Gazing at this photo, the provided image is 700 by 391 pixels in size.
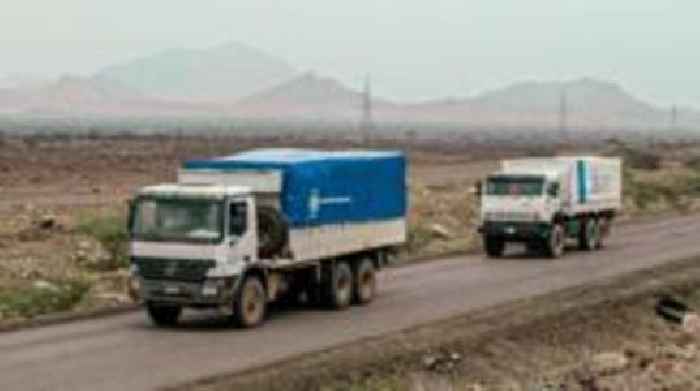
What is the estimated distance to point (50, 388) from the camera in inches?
819

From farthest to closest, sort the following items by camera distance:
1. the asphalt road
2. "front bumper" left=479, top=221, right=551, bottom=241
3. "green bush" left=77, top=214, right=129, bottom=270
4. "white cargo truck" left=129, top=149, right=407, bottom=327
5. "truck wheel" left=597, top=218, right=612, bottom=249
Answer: "truck wheel" left=597, top=218, right=612, bottom=249
"front bumper" left=479, top=221, right=551, bottom=241
"green bush" left=77, top=214, right=129, bottom=270
"white cargo truck" left=129, top=149, right=407, bottom=327
the asphalt road

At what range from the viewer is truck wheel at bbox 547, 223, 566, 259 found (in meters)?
45.8

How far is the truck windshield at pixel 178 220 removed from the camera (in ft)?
88.2

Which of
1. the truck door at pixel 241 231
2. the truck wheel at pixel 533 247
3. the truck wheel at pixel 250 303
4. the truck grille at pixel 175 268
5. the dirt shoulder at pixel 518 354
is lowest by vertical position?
the truck wheel at pixel 533 247

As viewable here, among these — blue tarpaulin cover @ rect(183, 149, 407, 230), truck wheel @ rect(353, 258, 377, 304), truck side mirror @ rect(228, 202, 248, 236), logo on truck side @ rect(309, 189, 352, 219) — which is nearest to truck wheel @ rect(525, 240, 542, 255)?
blue tarpaulin cover @ rect(183, 149, 407, 230)

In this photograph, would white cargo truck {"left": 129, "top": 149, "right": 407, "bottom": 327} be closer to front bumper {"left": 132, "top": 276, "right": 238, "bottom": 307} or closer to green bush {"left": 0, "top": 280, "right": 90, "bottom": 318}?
front bumper {"left": 132, "top": 276, "right": 238, "bottom": 307}

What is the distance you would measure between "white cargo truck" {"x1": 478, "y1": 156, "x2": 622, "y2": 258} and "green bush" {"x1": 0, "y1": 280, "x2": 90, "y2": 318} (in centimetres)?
1661

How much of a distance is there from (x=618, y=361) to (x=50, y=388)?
939 centimetres

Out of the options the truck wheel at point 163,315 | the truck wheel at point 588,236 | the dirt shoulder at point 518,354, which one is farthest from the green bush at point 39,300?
the truck wheel at point 588,236

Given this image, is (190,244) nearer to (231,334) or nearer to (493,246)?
(231,334)

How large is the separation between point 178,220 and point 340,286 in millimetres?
5181

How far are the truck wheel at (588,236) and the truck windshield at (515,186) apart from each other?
3603 millimetres

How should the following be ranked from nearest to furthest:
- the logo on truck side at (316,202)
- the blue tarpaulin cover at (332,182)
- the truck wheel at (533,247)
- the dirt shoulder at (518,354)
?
the dirt shoulder at (518,354) < the blue tarpaulin cover at (332,182) < the logo on truck side at (316,202) < the truck wheel at (533,247)

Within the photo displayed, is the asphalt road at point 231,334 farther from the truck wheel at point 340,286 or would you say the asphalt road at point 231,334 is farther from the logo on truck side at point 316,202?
the logo on truck side at point 316,202
